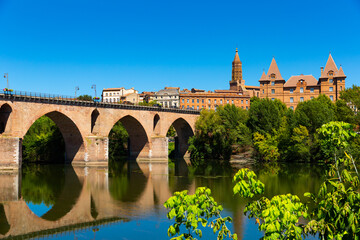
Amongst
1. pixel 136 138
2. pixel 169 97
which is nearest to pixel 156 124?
pixel 136 138

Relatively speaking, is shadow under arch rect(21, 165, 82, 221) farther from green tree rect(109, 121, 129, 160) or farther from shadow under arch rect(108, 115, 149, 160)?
green tree rect(109, 121, 129, 160)

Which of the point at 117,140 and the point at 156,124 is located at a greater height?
the point at 156,124

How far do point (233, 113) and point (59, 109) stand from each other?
30.1m

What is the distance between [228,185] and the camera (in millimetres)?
36375

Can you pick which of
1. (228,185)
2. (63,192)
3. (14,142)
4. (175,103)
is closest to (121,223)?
(63,192)

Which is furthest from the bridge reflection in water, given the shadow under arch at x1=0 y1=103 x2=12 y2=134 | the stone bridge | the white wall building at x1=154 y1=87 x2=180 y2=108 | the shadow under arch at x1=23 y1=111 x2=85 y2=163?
the white wall building at x1=154 y1=87 x2=180 y2=108

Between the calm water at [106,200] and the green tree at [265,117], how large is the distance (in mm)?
16422

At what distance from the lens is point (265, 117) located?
2537 inches

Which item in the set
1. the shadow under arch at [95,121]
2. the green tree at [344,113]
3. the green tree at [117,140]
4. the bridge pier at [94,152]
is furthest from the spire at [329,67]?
the bridge pier at [94,152]

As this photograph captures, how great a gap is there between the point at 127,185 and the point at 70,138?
20.0 meters

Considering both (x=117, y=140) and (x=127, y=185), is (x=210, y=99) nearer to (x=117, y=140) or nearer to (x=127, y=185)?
(x=117, y=140)

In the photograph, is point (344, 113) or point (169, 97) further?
point (169, 97)

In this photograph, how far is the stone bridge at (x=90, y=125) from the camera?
44075 mm

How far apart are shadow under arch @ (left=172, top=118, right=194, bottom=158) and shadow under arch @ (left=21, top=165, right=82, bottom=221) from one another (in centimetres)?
3098
